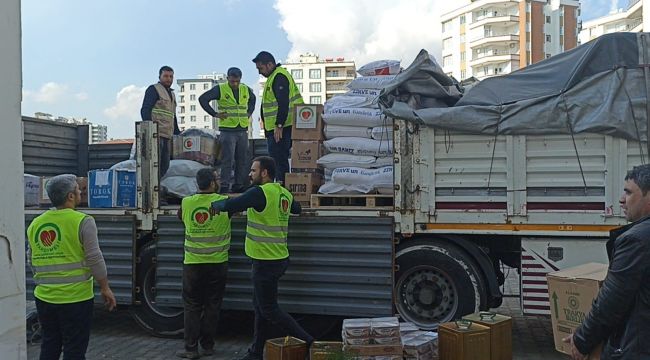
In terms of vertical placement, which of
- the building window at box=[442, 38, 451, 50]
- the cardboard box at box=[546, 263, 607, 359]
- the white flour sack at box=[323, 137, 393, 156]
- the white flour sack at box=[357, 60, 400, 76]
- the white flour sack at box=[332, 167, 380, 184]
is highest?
the building window at box=[442, 38, 451, 50]

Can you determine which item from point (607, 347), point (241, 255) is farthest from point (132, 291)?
point (607, 347)

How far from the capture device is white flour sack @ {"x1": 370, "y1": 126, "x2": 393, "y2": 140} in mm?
5902

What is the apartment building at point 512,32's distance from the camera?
81688mm

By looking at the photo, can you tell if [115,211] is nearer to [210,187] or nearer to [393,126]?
[210,187]

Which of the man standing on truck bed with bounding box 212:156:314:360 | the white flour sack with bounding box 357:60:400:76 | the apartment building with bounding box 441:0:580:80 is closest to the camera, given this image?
the man standing on truck bed with bounding box 212:156:314:360

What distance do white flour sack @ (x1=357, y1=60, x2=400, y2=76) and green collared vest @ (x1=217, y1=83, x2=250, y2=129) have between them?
1.65 meters

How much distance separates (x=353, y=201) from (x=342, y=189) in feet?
0.52

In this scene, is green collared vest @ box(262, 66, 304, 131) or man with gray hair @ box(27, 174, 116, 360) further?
green collared vest @ box(262, 66, 304, 131)

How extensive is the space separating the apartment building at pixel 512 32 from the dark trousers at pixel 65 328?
260ft

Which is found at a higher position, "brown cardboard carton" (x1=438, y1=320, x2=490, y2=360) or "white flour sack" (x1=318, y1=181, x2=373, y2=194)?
"white flour sack" (x1=318, y1=181, x2=373, y2=194)

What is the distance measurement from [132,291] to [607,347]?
4908 mm

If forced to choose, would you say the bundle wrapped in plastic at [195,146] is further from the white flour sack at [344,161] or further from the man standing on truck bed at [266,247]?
the man standing on truck bed at [266,247]

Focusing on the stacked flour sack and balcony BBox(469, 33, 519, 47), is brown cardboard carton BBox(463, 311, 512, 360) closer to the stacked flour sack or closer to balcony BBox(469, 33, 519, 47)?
the stacked flour sack

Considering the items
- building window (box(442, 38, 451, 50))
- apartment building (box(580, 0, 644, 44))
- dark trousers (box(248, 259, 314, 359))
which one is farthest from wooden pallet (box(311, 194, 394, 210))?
building window (box(442, 38, 451, 50))
